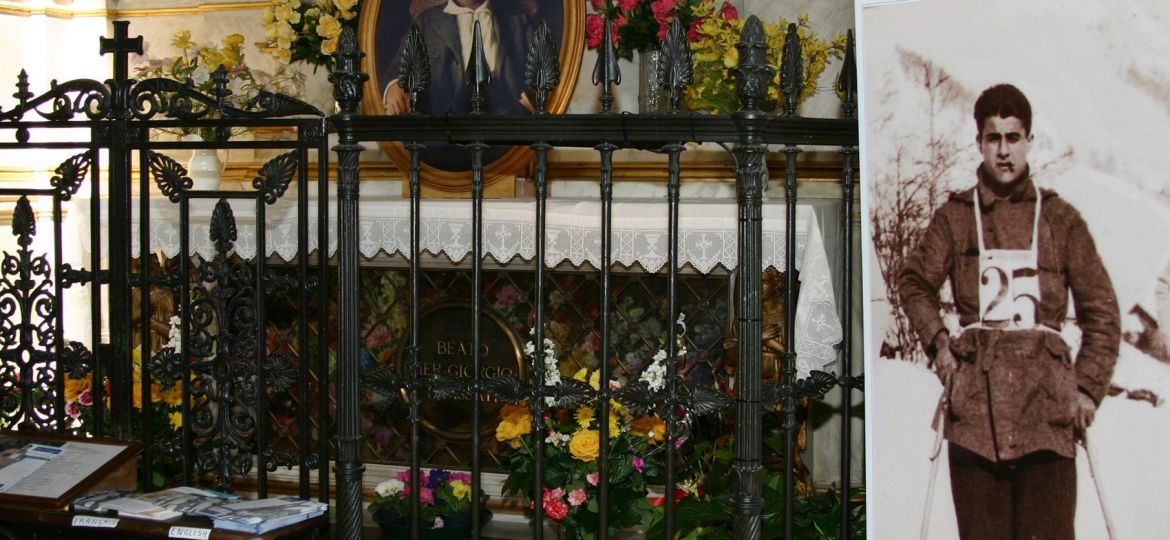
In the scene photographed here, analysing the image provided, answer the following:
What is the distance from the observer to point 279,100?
134 inches

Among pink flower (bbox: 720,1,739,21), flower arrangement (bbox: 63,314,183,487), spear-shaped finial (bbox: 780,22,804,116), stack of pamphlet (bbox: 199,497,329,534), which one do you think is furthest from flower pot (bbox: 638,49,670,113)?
stack of pamphlet (bbox: 199,497,329,534)

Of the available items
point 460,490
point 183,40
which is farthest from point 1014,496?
point 183,40

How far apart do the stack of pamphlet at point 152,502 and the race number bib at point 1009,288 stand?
197 centimetres

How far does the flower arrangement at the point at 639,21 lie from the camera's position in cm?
440

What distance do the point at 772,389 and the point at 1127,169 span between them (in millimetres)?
955

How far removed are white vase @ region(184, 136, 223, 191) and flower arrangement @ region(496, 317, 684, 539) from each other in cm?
164

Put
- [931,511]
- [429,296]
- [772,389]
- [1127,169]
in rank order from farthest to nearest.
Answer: [429,296]
[772,389]
[931,511]
[1127,169]

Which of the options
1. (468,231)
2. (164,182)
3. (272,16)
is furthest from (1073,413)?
(272,16)

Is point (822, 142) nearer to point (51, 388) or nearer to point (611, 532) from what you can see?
point (611, 532)

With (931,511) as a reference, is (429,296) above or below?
above

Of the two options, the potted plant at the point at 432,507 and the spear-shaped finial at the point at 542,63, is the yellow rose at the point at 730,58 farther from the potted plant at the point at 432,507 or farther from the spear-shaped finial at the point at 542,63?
the potted plant at the point at 432,507

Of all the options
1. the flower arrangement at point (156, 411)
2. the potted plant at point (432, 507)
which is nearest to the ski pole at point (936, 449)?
the potted plant at point (432, 507)

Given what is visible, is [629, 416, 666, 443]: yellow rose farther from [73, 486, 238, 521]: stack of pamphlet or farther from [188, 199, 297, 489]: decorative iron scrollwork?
[73, 486, 238, 521]: stack of pamphlet

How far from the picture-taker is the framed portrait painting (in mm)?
4625
